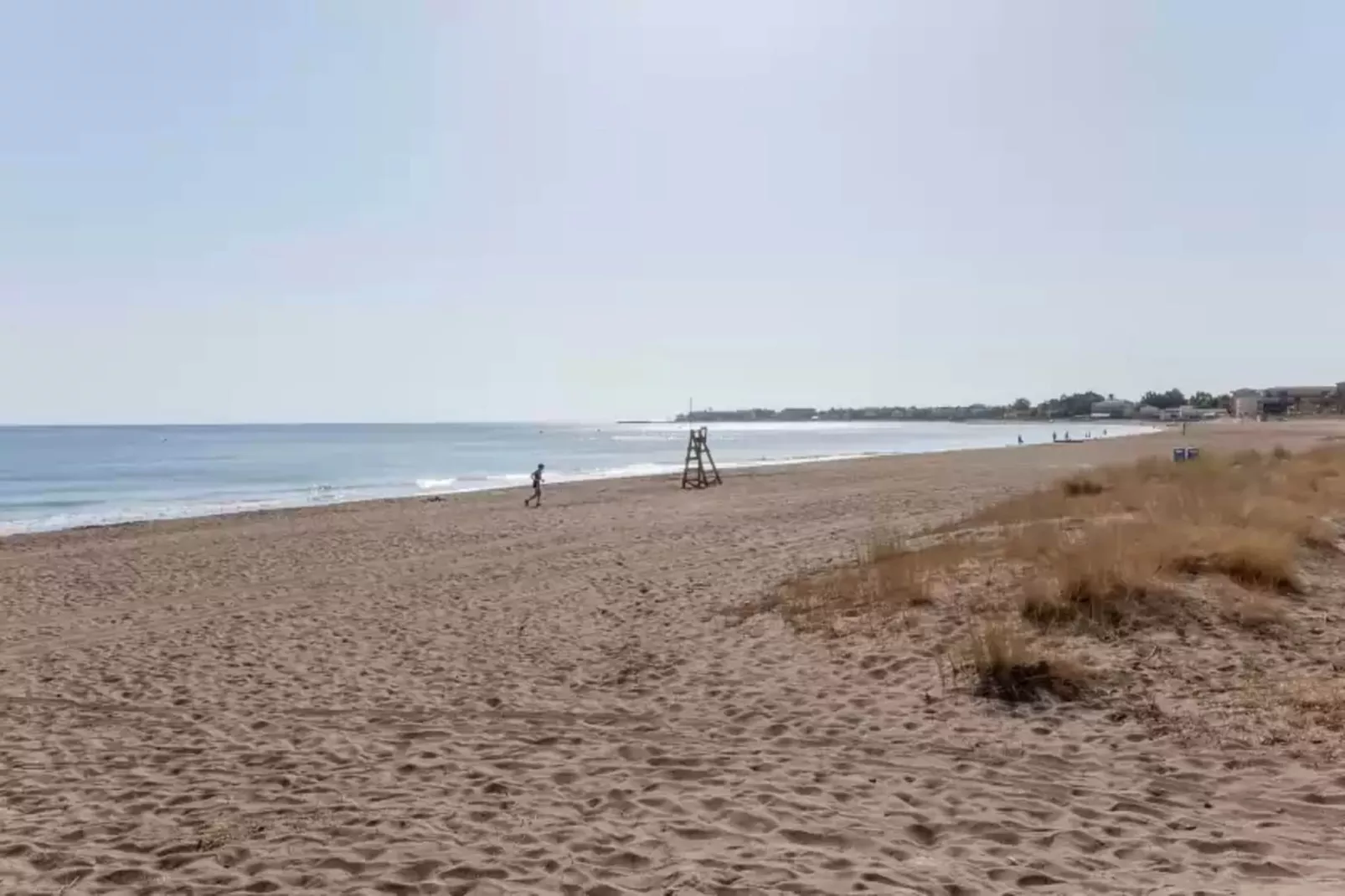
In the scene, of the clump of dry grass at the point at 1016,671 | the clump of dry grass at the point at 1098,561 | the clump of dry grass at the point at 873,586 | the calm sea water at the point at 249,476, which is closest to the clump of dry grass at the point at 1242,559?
the clump of dry grass at the point at 1098,561

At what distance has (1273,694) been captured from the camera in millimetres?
6023

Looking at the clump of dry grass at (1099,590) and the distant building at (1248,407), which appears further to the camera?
the distant building at (1248,407)

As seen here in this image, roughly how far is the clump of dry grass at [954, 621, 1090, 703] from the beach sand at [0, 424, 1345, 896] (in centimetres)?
22

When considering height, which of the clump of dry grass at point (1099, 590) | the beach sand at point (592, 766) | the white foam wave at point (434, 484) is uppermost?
the clump of dry grass at point (1099, 590)

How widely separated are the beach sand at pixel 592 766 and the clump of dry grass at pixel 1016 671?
22cm

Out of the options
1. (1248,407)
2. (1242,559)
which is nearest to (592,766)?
(1242,559)

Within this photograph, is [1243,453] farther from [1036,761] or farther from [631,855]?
[631,855]

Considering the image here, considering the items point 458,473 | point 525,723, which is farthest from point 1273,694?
point 458,473

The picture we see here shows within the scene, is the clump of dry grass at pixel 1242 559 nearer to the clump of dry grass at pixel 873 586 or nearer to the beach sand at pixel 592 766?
the beach sand at pixel 592 766

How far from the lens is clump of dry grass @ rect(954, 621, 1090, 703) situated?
249 inches

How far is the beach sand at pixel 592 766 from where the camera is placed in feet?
13.3

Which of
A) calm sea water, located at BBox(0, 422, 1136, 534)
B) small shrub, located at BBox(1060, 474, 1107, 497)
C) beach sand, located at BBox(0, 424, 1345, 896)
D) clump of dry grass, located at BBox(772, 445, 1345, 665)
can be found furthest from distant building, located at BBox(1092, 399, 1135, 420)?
beach sand, located at BBox(0, 424, 1345, 896)

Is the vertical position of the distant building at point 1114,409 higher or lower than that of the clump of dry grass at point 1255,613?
higher

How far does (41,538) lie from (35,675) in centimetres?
1541
